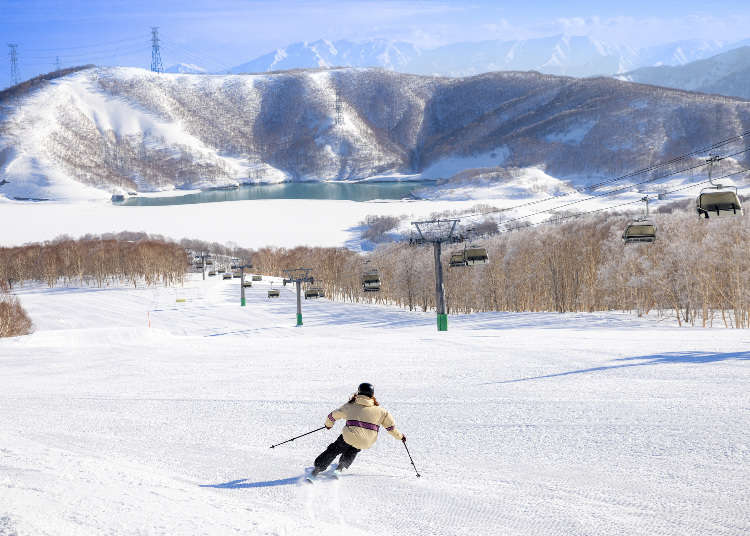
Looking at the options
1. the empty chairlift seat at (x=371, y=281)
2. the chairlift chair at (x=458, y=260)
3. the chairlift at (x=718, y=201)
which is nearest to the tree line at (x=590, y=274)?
the chairlift chair at (x=458, y=260)

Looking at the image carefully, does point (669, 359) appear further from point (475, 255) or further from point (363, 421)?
point (475, 255)

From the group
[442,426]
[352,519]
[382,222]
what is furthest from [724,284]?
[382,222]

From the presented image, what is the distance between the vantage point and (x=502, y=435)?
10.3m

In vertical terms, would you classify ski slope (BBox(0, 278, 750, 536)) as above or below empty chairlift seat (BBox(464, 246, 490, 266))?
below

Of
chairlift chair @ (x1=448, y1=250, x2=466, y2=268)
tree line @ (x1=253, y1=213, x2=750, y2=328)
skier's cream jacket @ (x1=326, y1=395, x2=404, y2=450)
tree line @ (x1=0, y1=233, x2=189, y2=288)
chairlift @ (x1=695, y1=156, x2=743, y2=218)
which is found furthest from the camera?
tree line @ (x1=0, y1=233, x2=189, y2=288)

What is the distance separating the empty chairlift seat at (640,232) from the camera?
25053mm

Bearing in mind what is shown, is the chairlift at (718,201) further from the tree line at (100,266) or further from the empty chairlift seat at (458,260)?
the tree line at (100,266)

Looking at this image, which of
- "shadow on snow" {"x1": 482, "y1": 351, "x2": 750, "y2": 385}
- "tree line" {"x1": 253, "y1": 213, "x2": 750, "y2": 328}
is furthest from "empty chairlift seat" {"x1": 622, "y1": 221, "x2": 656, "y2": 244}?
"tree line" {"x1": 253, "y1": 213, "x2": 750, "y2": 328}

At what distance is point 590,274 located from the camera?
65.4m

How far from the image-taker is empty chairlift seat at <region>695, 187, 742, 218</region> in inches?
676

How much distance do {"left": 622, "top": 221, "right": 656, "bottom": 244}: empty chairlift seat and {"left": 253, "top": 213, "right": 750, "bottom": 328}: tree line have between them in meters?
15.4

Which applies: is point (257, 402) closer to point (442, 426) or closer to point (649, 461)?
point (442, 426)

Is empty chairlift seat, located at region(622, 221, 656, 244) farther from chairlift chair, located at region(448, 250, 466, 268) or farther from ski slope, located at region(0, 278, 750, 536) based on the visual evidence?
chairlift chair, located at region(448, 250, 466, 268)

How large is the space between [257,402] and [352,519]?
6246mm
